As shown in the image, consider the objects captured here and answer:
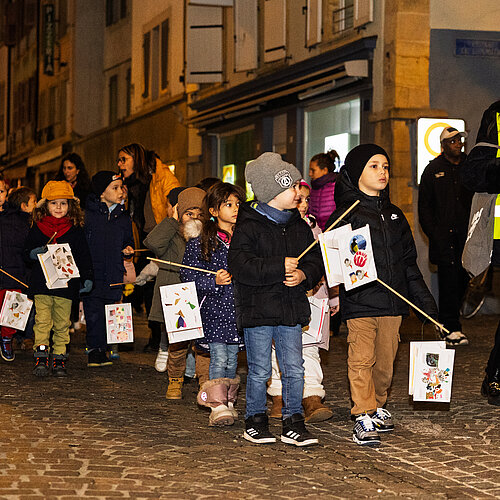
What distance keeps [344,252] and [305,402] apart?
53.7 inches

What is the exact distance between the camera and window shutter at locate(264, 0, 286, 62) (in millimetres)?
20500

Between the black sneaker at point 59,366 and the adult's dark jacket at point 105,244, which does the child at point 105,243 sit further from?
the black sneaker at point 59,366

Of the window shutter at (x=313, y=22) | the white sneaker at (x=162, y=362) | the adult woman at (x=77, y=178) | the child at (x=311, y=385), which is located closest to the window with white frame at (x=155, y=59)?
the window shutter at (x=313, y=22)

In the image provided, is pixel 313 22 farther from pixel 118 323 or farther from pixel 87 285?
pixel 118 323

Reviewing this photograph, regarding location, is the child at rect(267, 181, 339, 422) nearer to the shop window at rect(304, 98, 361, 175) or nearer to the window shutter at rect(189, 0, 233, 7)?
the shop window at rect(304, 98, 361, 175)

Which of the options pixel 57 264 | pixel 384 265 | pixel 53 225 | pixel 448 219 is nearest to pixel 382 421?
pixel 384 265

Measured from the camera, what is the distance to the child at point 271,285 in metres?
6.65

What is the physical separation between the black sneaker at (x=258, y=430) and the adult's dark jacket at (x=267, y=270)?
1.77ft

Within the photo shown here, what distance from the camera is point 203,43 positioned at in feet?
77.0

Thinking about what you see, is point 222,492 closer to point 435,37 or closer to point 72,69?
point 435,37

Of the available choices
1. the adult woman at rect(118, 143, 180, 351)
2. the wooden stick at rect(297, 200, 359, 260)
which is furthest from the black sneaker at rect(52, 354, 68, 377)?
the wooden stick at rect(297, 200, 359, 260)

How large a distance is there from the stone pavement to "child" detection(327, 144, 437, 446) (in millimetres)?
348

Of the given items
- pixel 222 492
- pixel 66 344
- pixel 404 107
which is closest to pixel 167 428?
pixel 222 492

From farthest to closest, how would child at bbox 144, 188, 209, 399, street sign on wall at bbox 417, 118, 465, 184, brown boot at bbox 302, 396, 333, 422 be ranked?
street sign on wall at bbox 417, 118, 465, 184 → child at bbox 144, 188, 209, 399 → brown boot at bbox 302, 396, 333, 422
